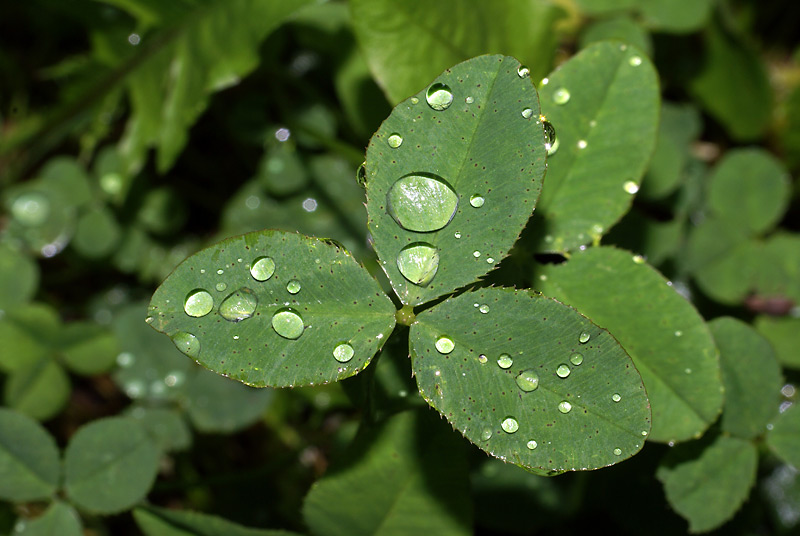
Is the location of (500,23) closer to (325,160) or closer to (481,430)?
(325,160)

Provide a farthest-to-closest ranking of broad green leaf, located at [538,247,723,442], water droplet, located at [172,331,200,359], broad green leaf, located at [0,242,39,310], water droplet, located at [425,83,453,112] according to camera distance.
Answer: broad green leaf, located at [0,242,39,310] < broad green leaf, located at [538,247,723,442] < water droplet, located at [425,83,453,112] < water droplet, located at [172,331,200,359]

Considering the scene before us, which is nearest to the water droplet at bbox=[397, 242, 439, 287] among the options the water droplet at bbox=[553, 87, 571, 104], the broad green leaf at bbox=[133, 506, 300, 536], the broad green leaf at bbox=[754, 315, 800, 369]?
the water droplet at bbox=[553, 87, 571, 104]

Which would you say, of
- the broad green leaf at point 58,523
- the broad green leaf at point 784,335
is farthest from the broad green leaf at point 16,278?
the broad green leaf at point 784,335

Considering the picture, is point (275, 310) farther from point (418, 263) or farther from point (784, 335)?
point (784, 335)

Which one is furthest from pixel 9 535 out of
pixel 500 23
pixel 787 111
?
pixel 787 111

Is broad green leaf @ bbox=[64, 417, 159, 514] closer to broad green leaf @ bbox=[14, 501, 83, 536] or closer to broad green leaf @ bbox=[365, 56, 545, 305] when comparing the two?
broad green leaf @ bbox=[14, 501, 83, 536]

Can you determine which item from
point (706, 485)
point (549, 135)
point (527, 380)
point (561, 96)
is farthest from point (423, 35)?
point (706, 485)
